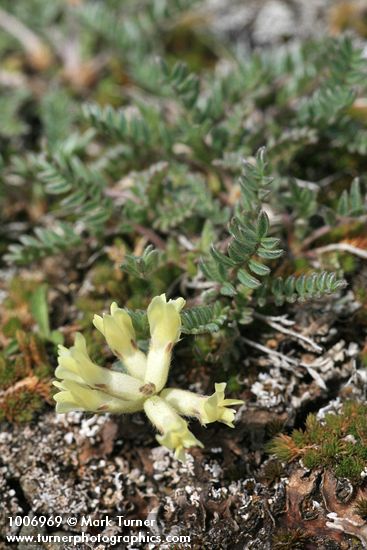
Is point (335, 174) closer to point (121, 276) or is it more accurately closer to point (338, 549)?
point (121, 276)

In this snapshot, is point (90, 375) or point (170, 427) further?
point (90, 375)

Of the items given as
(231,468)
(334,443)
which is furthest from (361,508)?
(231,468)

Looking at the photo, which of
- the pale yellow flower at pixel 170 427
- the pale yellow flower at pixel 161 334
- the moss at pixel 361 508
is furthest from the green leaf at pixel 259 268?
the moss at pixel 361 508

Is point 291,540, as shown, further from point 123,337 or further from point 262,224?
point 262,224

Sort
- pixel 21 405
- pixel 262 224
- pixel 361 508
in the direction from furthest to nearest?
pixel 21 405 < pixel 262 224 < pixel 361 508

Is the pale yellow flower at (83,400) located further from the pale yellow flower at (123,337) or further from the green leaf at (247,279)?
the green leaf at (247,279)

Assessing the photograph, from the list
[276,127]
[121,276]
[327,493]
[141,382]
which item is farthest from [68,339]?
[276,127]
